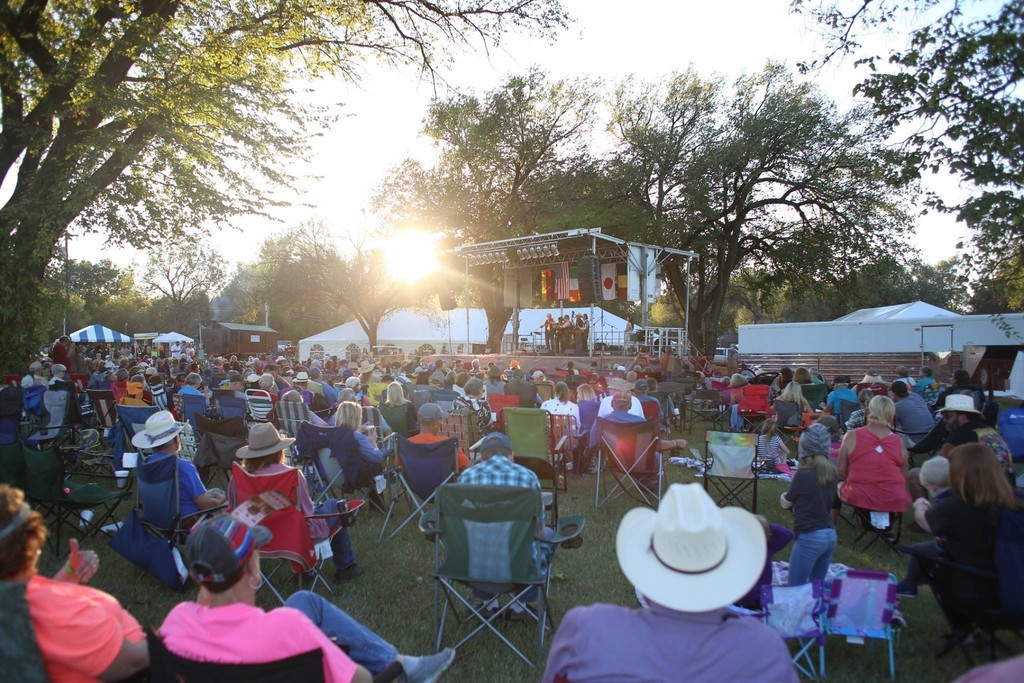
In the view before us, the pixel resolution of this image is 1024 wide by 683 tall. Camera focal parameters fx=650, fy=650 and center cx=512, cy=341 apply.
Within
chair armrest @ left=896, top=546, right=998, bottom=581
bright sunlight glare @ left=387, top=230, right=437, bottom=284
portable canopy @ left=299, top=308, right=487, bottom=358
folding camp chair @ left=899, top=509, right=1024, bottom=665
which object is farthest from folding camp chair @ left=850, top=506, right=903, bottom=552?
portable canopy @ left=299, top=308, right=487, bottom=358

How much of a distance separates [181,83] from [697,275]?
21237 mm

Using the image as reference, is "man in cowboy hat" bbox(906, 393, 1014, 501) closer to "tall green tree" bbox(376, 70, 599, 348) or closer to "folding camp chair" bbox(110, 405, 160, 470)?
"folding camp chair" bbox(110, 405, 160, 470)

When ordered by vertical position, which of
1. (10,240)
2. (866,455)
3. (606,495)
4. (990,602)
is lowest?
(606,495)

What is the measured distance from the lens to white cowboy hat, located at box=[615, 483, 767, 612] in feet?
5.65

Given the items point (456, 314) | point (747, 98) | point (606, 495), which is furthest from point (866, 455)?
point (456, 314)

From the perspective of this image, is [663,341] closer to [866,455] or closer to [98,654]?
[866,455]

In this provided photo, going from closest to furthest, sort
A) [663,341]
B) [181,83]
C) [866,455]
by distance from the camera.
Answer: [866,455] → [181,83] → [663,341]

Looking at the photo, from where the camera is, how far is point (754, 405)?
9.94 m

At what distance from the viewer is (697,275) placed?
1062 inches

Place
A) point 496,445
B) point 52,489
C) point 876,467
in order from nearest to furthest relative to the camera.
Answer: point 496,445 → point 876,467 → point 52,489

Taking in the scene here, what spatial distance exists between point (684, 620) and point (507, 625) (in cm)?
236

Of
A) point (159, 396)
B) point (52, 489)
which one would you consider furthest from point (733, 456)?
point (159, 396)

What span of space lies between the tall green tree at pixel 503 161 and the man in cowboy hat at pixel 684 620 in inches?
875

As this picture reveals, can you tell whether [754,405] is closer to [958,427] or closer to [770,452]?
[770,452]
